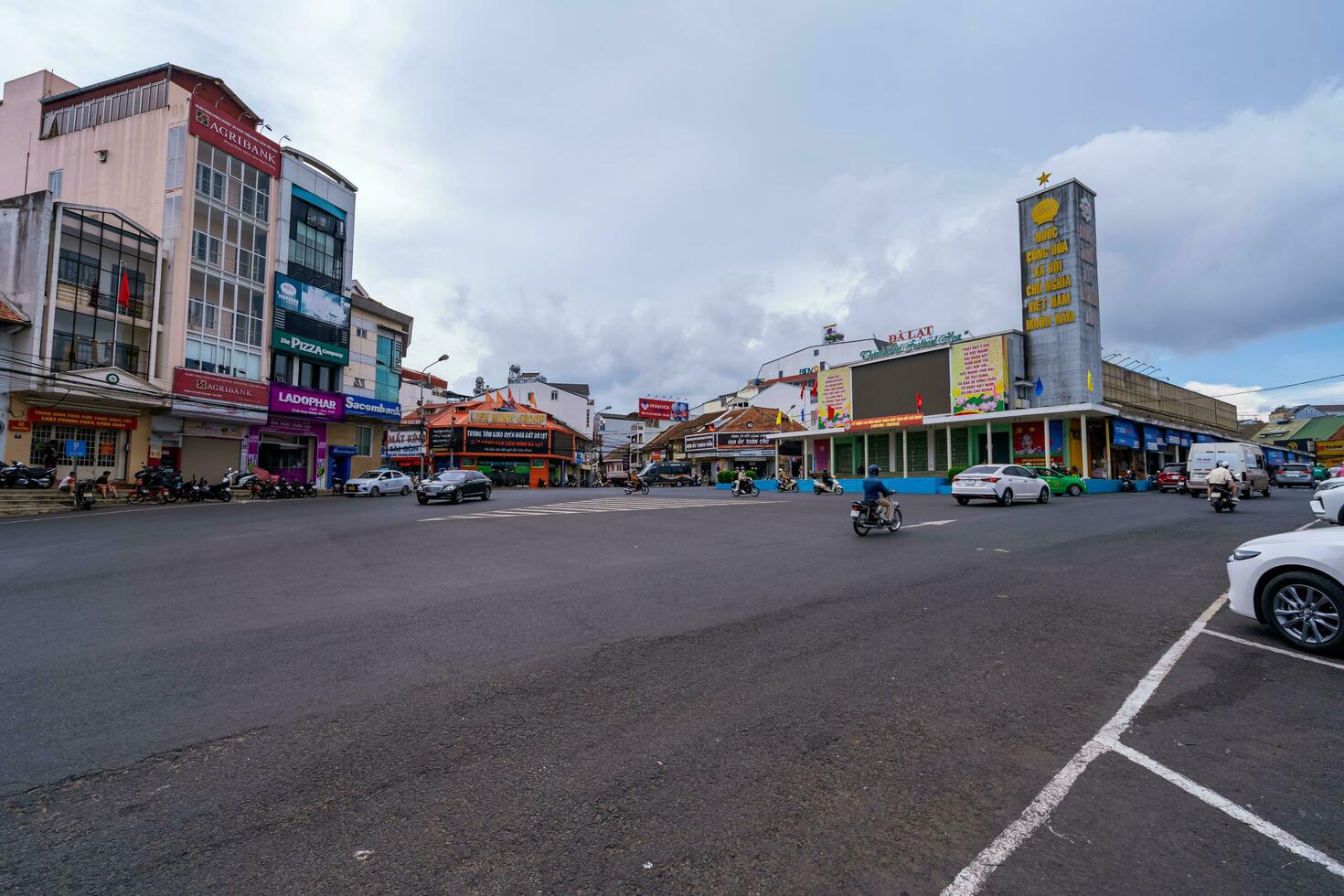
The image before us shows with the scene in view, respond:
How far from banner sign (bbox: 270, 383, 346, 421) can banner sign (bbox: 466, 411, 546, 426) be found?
844 inches

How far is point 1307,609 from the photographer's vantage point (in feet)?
17.3

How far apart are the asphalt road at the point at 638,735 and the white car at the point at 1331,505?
313 inches

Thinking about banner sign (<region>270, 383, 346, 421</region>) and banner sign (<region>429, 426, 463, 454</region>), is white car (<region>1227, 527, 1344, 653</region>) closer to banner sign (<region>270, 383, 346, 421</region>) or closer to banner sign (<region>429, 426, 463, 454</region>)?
banner sign (<region>270, 383, 346, 421</region>)

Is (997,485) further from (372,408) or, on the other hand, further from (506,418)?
(506,418)

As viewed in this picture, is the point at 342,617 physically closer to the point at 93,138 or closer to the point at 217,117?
the point at 217,117

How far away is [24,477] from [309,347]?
14.9 metres

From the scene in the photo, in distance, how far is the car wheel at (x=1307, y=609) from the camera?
5.07 m

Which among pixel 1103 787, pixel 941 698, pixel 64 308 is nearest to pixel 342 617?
pixel 941 698

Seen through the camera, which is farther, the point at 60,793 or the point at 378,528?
the point at 378,528

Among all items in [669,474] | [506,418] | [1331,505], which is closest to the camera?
[1331,505]

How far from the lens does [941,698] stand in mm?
4117

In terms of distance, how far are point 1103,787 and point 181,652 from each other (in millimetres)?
6531

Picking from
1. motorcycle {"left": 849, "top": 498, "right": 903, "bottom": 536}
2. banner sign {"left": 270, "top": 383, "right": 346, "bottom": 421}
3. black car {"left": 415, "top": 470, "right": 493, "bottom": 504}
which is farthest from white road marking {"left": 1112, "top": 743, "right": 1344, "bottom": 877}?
banner sign {"left": 270, "top": 383, "right": 346, "bottom": 421}

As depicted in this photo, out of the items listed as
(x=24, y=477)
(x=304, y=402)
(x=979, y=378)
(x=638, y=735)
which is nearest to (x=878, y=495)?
(x=638, y=735)
